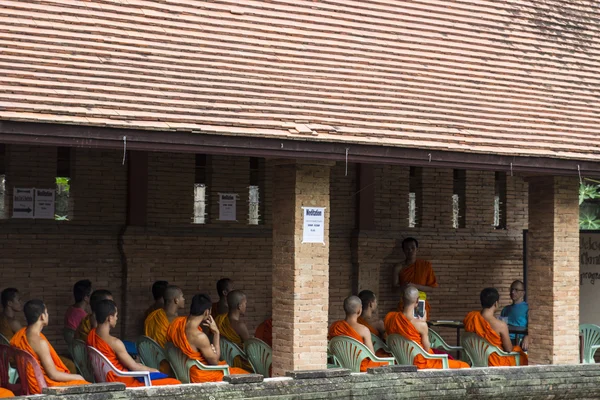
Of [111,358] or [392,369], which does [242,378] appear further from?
[392,369]

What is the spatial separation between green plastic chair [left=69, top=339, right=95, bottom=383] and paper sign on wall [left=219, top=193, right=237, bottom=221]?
4.43m

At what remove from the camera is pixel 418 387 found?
43.8ft

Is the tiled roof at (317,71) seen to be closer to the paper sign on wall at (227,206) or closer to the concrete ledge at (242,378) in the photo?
the concrete ledge at (242,378)

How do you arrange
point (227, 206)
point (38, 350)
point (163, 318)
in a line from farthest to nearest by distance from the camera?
point (227, 206) < point (163, 318) < point (38, 350)

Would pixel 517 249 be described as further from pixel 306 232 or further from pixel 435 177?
pixel 306 232

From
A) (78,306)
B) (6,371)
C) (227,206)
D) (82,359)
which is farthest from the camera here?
(227,206)

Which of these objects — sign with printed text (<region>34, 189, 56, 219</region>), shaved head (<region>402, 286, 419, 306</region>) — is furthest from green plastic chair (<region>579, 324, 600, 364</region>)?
sign with printed text (<region>34, 189, 56, 219</region>)

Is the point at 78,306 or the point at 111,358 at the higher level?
the point at 78,306

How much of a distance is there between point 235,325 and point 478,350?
336cm

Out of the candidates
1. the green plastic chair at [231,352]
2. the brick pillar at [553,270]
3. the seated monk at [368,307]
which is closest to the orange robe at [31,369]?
the green plastic chair at [231,352]

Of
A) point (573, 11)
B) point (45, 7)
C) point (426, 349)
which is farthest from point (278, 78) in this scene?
point (573, 11)

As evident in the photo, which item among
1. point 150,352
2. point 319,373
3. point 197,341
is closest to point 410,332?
point 319,373

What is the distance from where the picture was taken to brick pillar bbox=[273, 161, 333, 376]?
41.9 feet

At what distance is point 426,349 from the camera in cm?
1373
